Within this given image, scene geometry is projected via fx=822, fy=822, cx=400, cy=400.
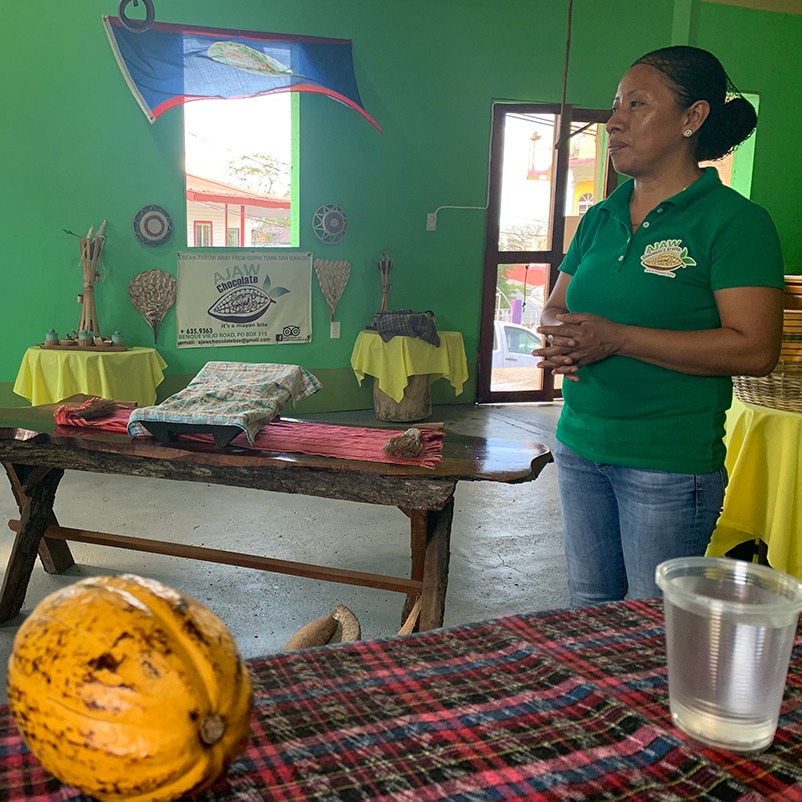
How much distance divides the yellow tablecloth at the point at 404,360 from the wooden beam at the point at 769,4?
12.2 ft

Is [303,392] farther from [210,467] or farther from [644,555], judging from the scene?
[644,555]

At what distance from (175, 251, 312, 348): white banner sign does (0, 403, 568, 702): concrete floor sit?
162cm

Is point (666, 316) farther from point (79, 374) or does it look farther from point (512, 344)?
point (512, 344)

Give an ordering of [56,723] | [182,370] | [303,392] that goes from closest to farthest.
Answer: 1. [56,723]
2. [303,392]
3. [182,370]

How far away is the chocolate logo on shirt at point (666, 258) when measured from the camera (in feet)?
5.03

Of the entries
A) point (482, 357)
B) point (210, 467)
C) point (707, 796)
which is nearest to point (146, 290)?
point (482, 357)

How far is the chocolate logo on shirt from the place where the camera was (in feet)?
5.03

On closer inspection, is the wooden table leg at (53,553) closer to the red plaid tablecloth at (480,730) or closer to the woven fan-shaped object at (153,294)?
the red plaid tablecloth at (480,730)

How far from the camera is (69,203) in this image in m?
5.41

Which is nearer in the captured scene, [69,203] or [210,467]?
[210,467]

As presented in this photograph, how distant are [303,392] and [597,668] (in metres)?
1.76

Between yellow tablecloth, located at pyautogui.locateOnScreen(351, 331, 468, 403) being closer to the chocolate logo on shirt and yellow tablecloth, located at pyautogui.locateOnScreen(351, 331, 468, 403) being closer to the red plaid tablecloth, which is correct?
the chocolate logo on shirt

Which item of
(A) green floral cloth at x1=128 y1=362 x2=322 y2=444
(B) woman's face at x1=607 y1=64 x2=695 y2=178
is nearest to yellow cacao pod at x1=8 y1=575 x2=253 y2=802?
(B) woman's face at x1=607 y1=64 x2=695 y2=178

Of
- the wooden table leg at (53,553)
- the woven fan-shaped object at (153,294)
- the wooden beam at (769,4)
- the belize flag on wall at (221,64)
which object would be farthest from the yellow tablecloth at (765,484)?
the wooden beam at (769,4)
